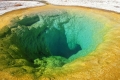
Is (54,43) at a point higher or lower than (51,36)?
lower

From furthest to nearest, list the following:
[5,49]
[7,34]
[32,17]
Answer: [32,17] < [7,34] < [5,49]

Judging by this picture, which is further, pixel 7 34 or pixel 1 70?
pixel 7 34

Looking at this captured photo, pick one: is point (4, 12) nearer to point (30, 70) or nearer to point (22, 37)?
point (22, 37)

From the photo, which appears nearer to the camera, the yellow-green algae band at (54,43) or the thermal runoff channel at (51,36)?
the yellow-green algae band at (54,43)

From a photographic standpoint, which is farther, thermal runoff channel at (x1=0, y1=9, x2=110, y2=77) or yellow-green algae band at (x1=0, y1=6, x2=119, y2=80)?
thermal runoff channel at (x1=0, y1=9, x2=110, y2=77)

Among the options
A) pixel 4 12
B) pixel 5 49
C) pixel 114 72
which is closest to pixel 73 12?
pixel 4 12
